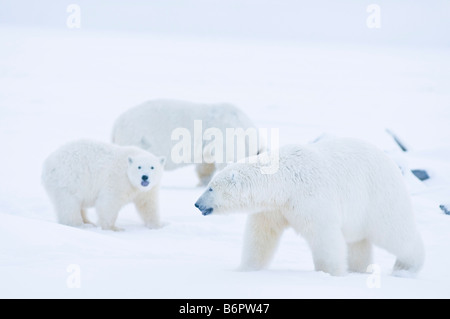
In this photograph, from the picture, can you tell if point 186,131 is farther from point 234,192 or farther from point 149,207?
point 234,192

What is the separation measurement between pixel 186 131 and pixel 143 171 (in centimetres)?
262

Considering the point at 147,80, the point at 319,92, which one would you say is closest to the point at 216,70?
the point at 147,80

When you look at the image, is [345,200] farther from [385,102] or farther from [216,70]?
[216,70]

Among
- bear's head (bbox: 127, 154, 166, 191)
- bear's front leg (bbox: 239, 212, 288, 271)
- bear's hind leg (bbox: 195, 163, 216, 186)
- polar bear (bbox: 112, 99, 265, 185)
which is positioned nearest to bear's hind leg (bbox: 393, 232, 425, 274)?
bear's front leg (bbox: 239, 212, 288, 271)

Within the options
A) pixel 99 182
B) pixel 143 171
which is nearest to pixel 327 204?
pixel 143 171

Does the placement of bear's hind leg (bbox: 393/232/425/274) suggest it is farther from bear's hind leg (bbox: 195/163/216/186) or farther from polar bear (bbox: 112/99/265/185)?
bear's hind leg (bbox: 195/163/216/186)

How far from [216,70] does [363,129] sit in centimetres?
1720

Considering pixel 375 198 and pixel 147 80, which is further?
pixel 147 80

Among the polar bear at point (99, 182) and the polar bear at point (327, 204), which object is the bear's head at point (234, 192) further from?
the polar bear at point (99, 182)

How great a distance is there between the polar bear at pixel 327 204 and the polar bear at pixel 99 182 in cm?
226

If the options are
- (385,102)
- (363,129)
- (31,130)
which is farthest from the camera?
(385,102)

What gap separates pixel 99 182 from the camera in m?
7.04

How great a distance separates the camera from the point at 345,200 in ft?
16.2

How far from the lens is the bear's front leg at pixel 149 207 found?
23.6 feet
